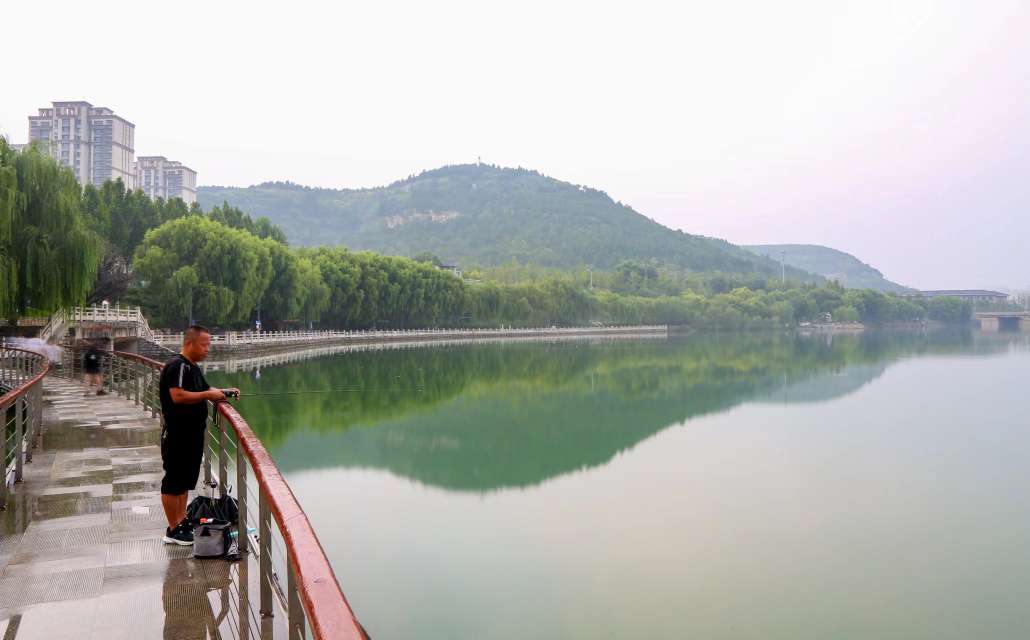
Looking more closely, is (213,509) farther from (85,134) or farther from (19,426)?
(85,134)

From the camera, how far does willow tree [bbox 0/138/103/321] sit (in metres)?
18.0

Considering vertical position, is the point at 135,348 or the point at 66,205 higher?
the point at 66,205

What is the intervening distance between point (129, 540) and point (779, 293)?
410 ft

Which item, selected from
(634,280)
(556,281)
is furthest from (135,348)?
(634,280)

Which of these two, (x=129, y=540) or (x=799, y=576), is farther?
(x=799, y=576)

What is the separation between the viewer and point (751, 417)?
23.5 m

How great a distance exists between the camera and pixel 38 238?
18859 mm

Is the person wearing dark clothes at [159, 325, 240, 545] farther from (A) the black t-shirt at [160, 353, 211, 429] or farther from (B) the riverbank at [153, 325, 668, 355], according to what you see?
(B) the riverbank at [153, 325, 668, 355]

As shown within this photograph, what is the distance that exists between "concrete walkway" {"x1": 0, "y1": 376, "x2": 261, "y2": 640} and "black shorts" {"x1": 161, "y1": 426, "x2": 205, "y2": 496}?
1.39 feet

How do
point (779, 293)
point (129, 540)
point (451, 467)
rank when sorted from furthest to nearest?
point (779, 293), point (451, 467), point (129, 540)

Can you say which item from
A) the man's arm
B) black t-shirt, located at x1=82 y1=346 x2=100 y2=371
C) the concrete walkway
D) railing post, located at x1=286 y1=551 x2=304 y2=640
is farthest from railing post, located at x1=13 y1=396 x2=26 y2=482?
black t-shirt, located at x1=82 y1=346 x2=100 y2=371

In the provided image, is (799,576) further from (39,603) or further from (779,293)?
(779,293)

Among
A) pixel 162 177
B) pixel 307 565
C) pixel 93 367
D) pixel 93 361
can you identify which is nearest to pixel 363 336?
pixel 93 367

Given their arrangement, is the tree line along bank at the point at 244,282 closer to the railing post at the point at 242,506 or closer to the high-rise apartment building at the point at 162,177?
the railing post at the point at 242,506
